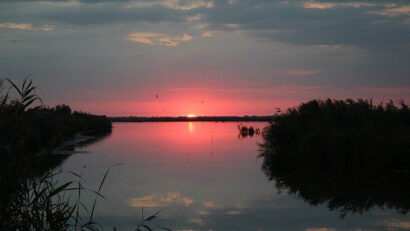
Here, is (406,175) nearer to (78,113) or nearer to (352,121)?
(352,121)

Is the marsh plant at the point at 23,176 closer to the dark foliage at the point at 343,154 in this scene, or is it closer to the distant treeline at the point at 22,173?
the distant treeline at the point at 22,173

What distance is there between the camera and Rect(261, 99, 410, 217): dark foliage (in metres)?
15.6

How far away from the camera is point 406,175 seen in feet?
60.9

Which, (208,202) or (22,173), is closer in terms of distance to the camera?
(22,173)

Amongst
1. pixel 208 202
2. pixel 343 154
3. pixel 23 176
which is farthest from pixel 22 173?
pixel 343 154

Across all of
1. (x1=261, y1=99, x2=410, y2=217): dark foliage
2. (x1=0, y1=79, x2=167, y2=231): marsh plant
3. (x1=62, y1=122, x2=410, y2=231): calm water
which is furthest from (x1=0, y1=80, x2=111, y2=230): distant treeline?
(x1=261, y1=99, x2=410, y2=217): dark foliage

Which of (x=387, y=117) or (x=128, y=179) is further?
(x=387, y=117)

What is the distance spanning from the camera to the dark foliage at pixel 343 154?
15.6 m

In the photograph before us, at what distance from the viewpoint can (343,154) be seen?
2130 centimetres

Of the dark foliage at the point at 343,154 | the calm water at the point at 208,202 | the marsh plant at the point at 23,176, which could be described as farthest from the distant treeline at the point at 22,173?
the dark foliage at the point at 343,154

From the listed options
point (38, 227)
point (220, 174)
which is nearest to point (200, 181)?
point (220, 174)

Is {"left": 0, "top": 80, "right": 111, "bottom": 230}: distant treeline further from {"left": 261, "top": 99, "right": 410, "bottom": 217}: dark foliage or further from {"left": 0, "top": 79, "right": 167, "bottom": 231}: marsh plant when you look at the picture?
{"left": 261, "top": 99, "right": 410, "bottom": 217}: dark foliage

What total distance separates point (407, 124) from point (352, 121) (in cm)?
246

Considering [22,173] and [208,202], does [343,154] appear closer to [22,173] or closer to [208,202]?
[208,202]
